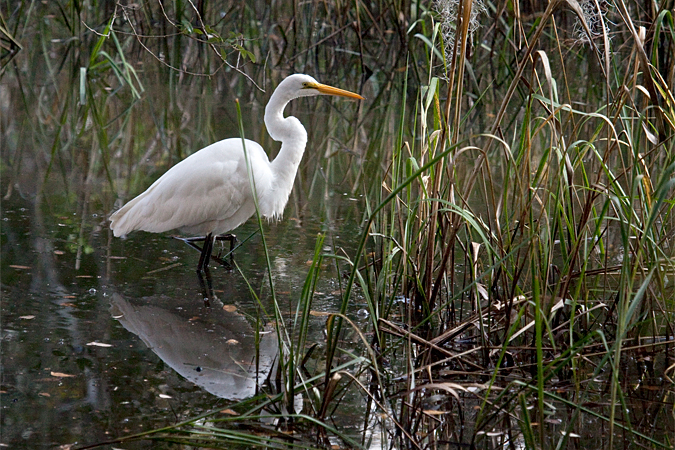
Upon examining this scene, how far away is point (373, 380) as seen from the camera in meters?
3.07

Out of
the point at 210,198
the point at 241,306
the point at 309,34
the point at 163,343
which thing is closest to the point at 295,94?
the point at 210,198

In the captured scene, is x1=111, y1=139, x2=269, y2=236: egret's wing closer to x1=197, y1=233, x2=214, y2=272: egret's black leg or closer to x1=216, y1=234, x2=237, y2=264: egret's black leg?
x1=197, y1=233, x2=214, y2=272: egret's black leg

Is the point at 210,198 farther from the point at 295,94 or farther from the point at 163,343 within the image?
the point at 163,343

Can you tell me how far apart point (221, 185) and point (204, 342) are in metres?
1.22

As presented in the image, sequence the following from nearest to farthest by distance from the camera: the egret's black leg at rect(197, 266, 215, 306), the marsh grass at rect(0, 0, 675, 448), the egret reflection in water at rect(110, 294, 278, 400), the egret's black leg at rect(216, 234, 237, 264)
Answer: the marsh grass at rect(0, 0, 675, 448)
the egret reflection in water at rect(110, 294, 278, 400)
the egret's black leg at rect(197, 266, 215, 306)
the egret's black leg at rect(216, 234, 237, 264)

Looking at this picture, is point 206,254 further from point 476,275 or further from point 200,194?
point 476,275

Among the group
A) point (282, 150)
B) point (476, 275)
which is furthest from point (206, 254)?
point (476, 275)

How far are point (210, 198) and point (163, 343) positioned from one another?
122cm

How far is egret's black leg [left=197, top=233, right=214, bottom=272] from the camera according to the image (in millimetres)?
4387

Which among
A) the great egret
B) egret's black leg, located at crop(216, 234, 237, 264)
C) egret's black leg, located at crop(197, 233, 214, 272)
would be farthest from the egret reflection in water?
egret's black leg, located at crop(216, 234, 237, 264)

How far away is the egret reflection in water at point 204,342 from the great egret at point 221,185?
0.61 metres

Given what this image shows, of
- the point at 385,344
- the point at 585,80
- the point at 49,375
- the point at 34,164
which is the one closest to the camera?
the point at 49,375

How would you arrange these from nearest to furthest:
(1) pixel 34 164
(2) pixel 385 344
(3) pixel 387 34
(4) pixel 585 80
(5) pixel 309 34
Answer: (2) pixel 385 344, (1) pixel 34 164, (5) pixel 309 34, (4) pixel 585 80, (3) pixel 387 34

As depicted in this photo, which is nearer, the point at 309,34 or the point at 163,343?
the point at 163,343
